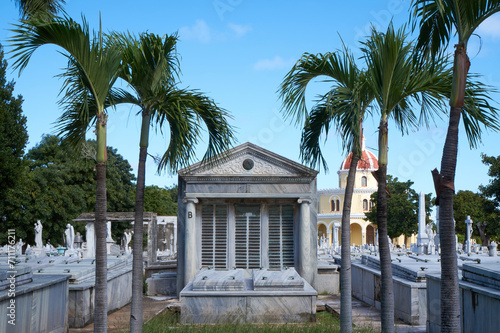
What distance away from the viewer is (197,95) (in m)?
8.25

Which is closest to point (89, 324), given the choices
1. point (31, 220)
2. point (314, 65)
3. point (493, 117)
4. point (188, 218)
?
point (188, 218)

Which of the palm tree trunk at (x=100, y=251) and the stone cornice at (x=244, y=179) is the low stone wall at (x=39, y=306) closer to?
the palm tree trunk at (x=100, y=251)

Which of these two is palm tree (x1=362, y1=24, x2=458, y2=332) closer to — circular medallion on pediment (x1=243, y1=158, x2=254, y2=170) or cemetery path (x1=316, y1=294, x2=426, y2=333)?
cemetery path (x1=316, y1=294, x2=426, y2=333)

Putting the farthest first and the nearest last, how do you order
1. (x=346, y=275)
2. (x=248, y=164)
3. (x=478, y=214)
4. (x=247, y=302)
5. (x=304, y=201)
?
(x=478, y=214), (x=248, y=164), (x=304, y=201), (x=247, y=302), (x=346, y=275)

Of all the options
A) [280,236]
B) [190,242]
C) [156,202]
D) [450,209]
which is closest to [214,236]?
Answer: [190,242]

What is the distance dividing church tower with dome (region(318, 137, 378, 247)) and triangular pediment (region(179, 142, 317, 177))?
6466 cm

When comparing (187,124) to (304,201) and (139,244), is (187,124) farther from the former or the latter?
(304,201)

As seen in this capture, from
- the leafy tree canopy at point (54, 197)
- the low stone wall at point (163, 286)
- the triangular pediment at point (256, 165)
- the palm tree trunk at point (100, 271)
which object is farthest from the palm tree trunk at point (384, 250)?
the leafy tree canopy at point (54, 197)

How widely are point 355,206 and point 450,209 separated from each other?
78797 mm

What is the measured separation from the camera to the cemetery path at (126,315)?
10.3 meters

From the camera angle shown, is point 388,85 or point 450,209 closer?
point 450,209

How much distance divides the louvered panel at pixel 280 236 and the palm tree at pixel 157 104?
24.5ft

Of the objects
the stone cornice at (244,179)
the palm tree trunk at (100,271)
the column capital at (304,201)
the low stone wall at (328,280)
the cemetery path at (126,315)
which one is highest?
the stone cornice at (244,179)

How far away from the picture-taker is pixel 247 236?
15359 millimetres
